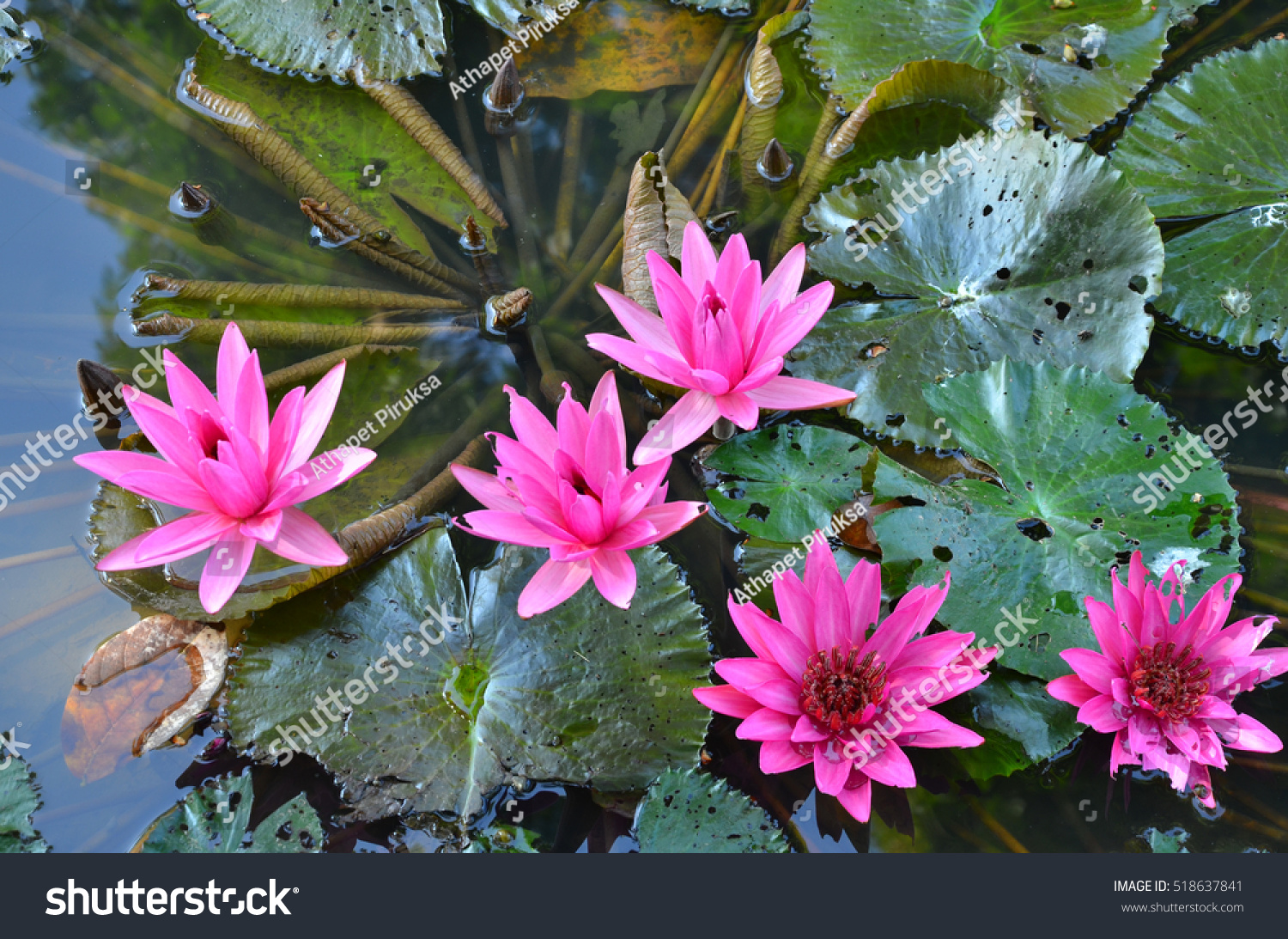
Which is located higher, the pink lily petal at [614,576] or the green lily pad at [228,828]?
the pink lily petal at [614,576]

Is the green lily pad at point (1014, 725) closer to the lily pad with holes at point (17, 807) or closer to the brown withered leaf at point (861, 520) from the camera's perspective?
the brown withered leaf at point (861, 520)

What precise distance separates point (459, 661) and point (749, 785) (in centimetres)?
87

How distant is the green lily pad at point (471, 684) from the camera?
2.02 m

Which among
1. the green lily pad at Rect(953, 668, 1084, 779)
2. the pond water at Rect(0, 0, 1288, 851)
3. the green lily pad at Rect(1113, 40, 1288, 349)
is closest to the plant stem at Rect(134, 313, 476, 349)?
the pond water at Rect(0, 0, 1288, 851)

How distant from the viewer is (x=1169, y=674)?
1.93m

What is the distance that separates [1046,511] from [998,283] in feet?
2.55

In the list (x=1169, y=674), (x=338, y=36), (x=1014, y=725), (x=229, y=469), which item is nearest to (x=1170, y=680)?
(x=1169, y=674)

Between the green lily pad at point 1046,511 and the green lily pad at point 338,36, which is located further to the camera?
the green lily pad at point 338,36

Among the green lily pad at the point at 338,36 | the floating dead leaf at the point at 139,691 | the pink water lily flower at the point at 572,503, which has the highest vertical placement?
the green lily pad at the point at 338,36

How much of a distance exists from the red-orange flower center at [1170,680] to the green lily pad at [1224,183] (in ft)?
4.13

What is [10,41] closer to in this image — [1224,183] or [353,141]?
[353,141]

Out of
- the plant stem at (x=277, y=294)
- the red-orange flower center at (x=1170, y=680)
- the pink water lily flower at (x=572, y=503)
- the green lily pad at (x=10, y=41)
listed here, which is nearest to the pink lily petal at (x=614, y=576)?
the pink water lily flower at (x=572, y=503)

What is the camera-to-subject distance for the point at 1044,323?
2.45 meters

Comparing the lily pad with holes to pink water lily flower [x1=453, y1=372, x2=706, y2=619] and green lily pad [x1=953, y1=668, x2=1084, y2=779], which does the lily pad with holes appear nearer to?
pink water lily flower [x1=453, y1=372, x2=706, y2=619]
